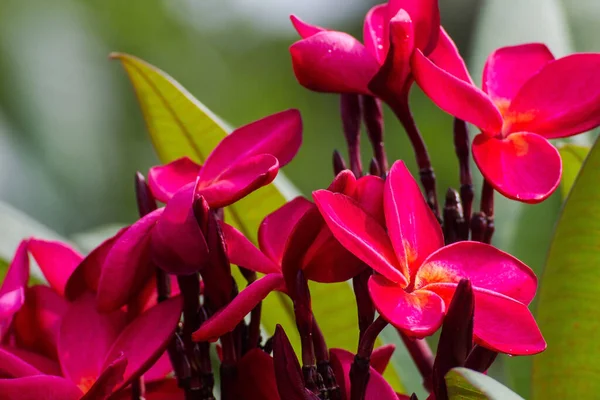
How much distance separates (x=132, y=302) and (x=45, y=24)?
2.51 meters

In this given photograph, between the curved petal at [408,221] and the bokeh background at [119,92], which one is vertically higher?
the curved petal at [408,221]

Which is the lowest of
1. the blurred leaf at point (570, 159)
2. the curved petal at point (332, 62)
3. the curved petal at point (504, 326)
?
the blurred leaf at point (570, 159)

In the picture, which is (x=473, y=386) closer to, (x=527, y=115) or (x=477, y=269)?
(x=477, y=269)

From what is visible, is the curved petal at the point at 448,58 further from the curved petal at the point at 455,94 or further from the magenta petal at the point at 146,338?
the magenta petal at the point at 146,338

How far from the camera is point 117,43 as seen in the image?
109 inches

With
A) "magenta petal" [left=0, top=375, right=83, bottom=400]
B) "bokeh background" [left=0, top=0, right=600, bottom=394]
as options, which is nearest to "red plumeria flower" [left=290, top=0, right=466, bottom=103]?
"magenta petal" [left=0, top=375, right=83, bottom=400]

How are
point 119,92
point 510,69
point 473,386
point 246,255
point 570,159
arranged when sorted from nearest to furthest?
point 473,386
point 246,255
point 510,69
point 570,159
point 119,92

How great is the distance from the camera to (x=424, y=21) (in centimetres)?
52

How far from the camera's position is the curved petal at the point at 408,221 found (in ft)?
1.41

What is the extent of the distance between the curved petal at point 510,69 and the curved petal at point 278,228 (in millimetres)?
149

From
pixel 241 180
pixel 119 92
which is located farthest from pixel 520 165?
pixel 119 92

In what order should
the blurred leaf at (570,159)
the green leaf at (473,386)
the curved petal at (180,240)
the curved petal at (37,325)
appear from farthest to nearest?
1. the blurred leaf at (570,159)
2. the curved petal at (37,325)
3. the curved petal at (180,240)
4. the green leaf at (473,386)

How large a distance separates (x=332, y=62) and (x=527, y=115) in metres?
0.11

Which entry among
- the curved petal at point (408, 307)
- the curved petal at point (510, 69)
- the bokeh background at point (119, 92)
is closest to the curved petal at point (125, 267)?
the curved petal at point (408, 307)
